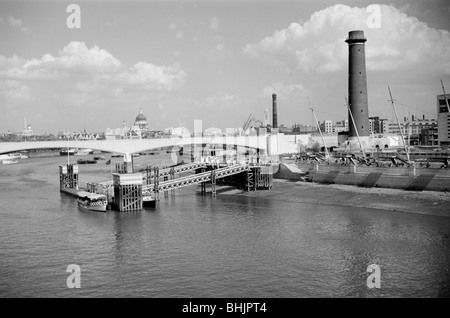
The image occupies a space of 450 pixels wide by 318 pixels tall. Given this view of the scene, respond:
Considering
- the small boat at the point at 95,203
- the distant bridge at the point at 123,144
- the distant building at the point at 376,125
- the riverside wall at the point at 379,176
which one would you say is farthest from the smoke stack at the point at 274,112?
the small boat at the point at 95,203

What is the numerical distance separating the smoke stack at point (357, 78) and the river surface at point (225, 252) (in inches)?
1096

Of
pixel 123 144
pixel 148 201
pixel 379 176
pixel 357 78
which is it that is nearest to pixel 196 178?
pixel 148 201

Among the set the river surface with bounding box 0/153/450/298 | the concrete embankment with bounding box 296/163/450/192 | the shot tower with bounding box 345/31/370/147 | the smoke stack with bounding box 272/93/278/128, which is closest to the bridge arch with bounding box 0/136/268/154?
the concrete embankment with bounding box 296/163/450/192

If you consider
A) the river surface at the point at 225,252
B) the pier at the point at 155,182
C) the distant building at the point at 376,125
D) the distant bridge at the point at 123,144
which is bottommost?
the river surface at the point at 225,252

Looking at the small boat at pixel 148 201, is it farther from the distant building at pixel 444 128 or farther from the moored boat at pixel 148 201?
the distant building at pixel 444 128

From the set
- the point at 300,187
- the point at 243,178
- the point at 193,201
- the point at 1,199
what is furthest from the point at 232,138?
the point at 1,199

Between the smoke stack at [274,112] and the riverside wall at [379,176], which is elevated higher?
the smoke stack at [274,112]

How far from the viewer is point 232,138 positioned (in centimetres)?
7356

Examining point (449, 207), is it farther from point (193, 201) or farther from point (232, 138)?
point (232, 138)

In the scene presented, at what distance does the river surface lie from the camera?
21438 millimetres

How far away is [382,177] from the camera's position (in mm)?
50312

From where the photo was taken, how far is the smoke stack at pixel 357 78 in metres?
65.2

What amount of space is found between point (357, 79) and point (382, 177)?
19.6 m
